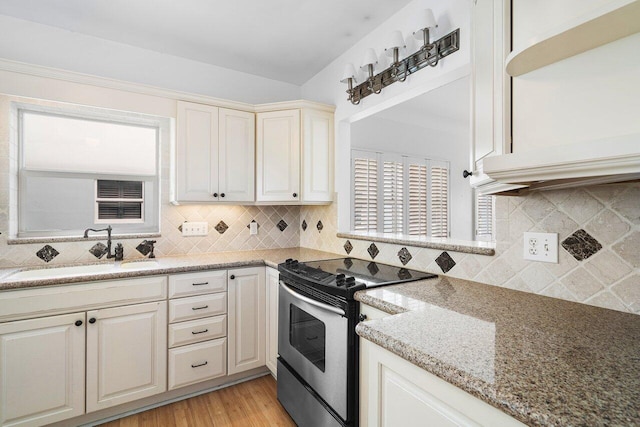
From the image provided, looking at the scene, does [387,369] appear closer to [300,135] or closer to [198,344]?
[198,344]

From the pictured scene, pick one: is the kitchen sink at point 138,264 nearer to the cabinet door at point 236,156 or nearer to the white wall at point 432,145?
the cabinet door at point 236,156

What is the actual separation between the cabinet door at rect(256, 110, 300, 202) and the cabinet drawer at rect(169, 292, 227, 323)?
2.86ft

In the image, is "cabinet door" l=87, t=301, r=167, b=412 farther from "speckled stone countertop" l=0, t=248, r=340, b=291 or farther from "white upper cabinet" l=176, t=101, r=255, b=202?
"white upper cabinet" l=176, t=101, r=255, b=202

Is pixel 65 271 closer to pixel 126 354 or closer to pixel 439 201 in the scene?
pixel 126 354

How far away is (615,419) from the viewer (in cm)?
54

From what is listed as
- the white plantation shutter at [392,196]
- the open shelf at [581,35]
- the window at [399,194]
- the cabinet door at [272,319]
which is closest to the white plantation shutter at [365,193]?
the window at [399,194]

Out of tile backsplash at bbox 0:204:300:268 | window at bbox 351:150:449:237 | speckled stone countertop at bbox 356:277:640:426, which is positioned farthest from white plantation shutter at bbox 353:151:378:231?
speckled stone countertop at bbox 356:277:640:426

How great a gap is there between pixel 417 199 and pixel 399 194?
1.21 ft

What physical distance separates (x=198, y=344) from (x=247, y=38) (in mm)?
2245

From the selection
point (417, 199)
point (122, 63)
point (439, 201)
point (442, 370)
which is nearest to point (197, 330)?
point (442, 370)

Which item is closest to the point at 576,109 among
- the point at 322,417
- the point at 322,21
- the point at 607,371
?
the point at 607,371

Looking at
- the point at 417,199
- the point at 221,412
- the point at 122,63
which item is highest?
the point at 122,63

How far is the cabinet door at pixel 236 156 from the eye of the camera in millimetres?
2543

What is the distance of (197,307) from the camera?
217 cm
